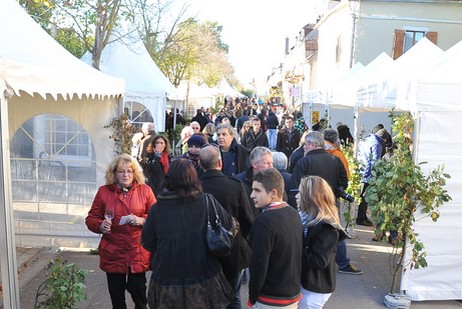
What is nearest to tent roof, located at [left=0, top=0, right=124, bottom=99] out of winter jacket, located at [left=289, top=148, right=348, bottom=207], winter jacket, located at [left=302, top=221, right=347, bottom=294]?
winter jacket, located at [left=302, top=221, right=347, bottom=294]

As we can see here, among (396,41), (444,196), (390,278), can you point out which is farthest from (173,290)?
(396,41)

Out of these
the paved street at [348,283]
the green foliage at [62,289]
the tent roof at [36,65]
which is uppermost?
the tent roof at [36,65]

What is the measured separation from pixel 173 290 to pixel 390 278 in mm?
3824

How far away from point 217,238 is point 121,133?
12.5 feet

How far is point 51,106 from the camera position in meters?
6.24

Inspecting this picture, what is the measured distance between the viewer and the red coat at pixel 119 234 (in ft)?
13.3

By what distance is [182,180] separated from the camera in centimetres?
309

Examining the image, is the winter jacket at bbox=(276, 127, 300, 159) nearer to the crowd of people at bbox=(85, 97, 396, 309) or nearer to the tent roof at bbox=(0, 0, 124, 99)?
the tent roof at bbox=(0, 0, 124, 99)

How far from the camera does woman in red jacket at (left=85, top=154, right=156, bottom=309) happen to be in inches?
159

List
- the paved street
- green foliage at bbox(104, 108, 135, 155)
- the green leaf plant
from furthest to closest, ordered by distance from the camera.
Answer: green foliage at bbox(104, 108, 135, 155)
the paved street
the green leaf plant

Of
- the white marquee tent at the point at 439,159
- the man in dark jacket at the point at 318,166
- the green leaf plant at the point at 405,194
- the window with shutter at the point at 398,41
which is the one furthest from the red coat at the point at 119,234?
the window with shutter at the point at 398,41

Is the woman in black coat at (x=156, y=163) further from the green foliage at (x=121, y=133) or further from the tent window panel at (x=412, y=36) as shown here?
the tent window panel at (x=412, y=36)

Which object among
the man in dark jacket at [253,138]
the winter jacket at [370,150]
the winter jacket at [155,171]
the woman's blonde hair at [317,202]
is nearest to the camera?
the woman's blonde hair at [317,202]

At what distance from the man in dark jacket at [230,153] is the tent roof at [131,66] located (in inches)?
353
